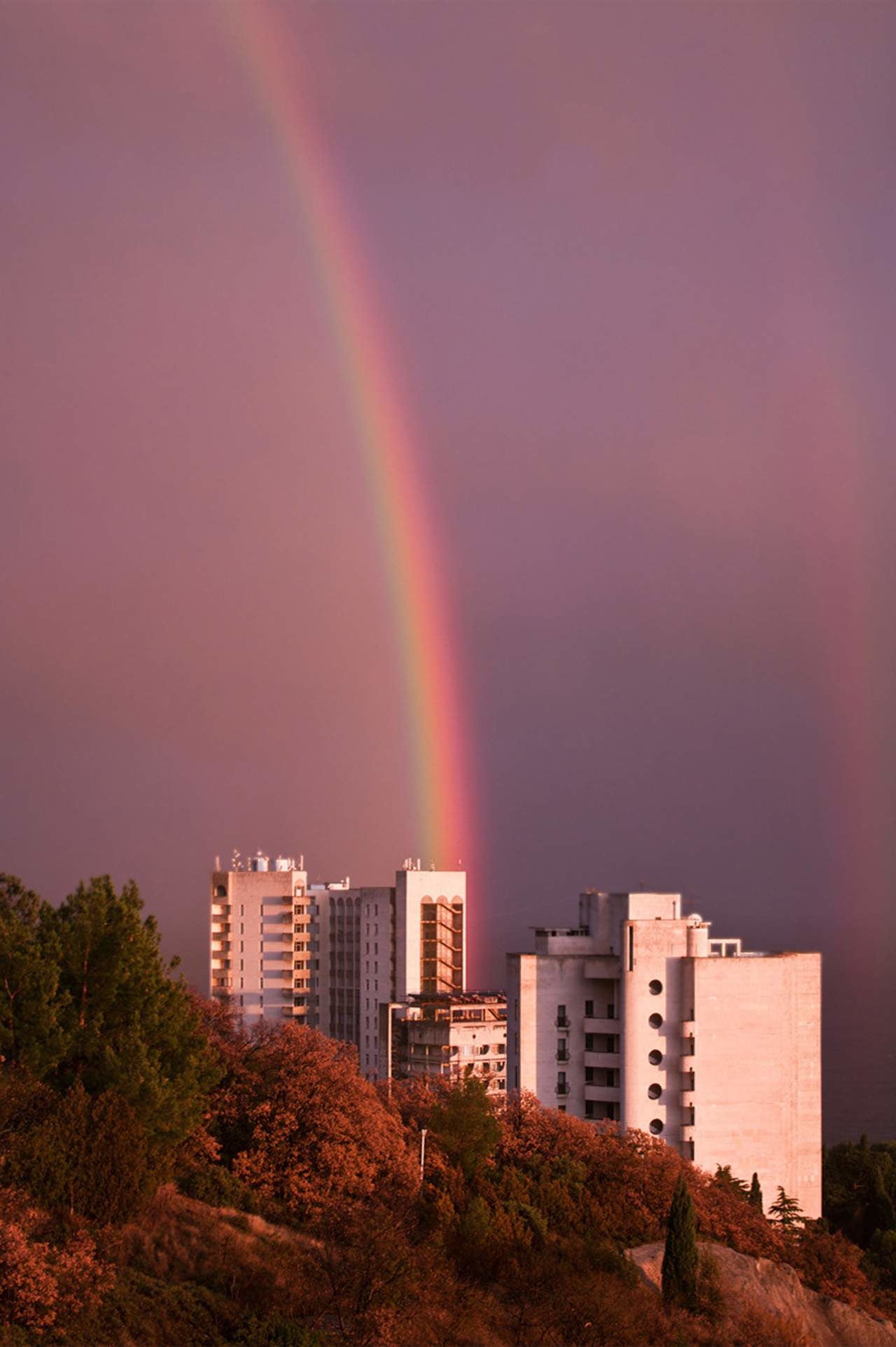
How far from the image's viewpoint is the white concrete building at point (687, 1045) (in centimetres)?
6756

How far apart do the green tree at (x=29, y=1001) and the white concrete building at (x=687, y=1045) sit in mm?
37320

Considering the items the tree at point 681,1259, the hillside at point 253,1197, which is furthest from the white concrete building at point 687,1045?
the tree at point 681,1259

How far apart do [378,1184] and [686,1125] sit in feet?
104

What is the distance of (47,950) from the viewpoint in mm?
35219

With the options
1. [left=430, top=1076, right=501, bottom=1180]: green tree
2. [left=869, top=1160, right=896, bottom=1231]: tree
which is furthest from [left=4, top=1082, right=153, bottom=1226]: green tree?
[left=869, top=1160, right=896, bottom=1231]: tree

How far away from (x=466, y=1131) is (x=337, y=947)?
70.7m

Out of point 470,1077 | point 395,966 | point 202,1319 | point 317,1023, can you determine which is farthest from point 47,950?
point 317,1023

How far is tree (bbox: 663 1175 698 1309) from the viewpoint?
40844 mm

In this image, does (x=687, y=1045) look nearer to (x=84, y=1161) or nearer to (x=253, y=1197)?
(x=253, y=1197)

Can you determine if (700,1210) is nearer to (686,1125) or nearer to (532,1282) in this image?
(532,1282)

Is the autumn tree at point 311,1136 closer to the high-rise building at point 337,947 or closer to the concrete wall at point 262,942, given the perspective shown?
the high-rise building at point 337,947

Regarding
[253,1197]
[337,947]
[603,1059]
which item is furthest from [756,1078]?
[337,947]

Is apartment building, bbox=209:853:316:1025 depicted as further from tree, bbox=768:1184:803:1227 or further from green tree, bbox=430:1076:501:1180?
green tree, bbox=430:1076:501:1180

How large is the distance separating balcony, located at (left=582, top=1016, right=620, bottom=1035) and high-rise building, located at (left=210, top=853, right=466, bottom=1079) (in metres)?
33.6
